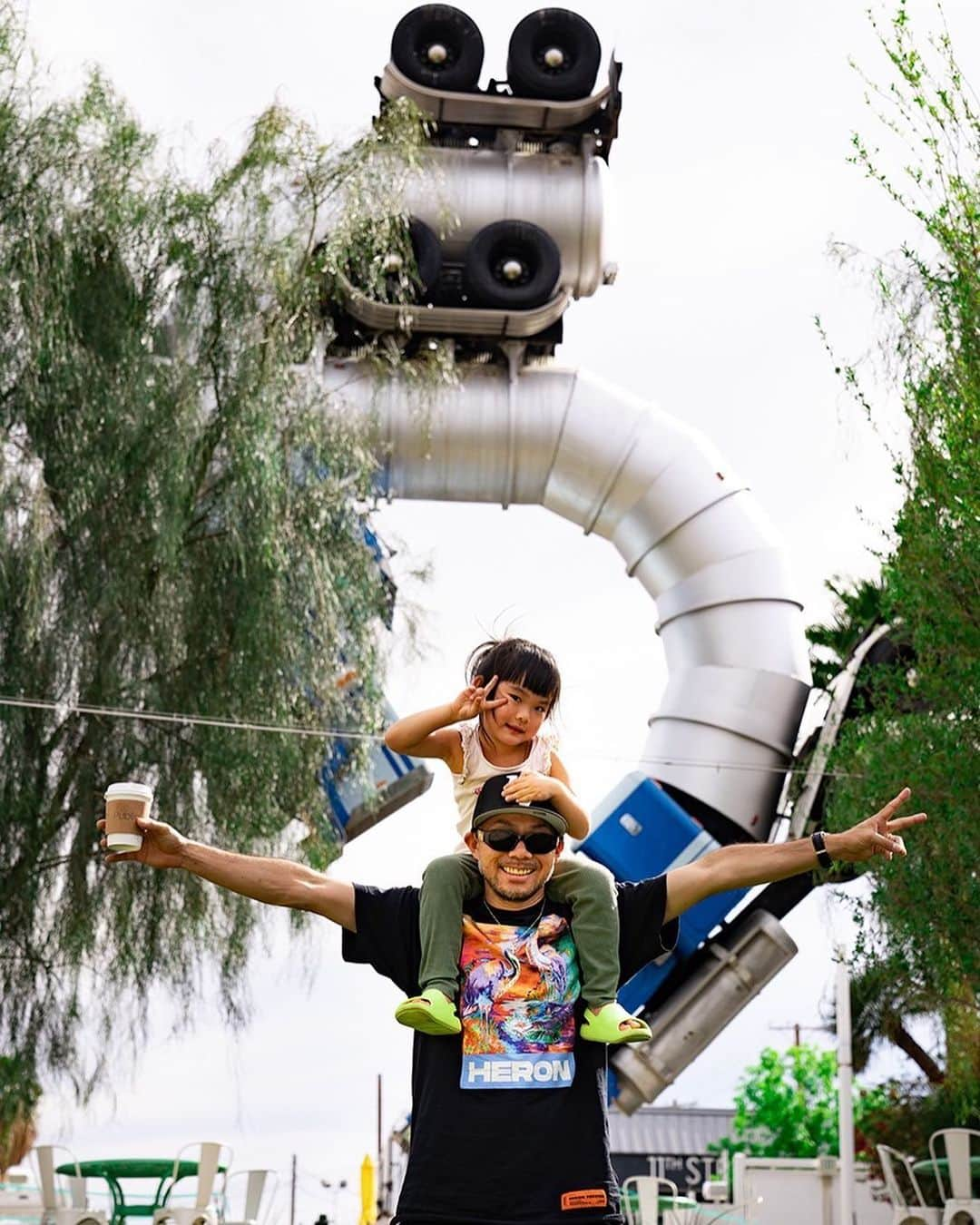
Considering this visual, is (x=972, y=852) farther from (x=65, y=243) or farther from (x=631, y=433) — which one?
(x=65, y=243)

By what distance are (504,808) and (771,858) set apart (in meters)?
0.48

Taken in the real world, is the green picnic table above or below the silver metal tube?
below

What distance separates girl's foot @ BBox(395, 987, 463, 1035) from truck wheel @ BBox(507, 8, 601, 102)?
14989 mm

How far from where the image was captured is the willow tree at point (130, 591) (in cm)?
1312

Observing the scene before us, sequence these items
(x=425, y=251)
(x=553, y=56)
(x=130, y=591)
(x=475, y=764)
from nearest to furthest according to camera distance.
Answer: (x=475, y=764)
(x=130, y=591)
(x=425, y=251)
(x=553, y=56)

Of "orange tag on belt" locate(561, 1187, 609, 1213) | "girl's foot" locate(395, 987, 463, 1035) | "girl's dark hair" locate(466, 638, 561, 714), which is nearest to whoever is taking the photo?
"orange tag on belt" locate(561, 1187, 609, 1213)

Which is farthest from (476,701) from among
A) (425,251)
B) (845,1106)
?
(845,1106)

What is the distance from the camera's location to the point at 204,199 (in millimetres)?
13961

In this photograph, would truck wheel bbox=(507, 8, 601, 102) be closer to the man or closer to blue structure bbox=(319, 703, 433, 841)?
blue structure bbox=(319, 703, 433, 841)

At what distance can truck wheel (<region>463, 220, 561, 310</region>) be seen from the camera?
16688 mm

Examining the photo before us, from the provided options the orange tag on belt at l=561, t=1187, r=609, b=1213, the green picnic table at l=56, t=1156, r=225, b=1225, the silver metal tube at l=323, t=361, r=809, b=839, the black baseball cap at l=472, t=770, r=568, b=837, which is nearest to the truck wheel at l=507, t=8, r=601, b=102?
the silver metal tube at l=323, t=361, r=809, b=839

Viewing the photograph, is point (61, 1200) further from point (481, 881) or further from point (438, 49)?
point (438, 49)

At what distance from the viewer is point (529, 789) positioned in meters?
3.53

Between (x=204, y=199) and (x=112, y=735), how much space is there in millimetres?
3833
